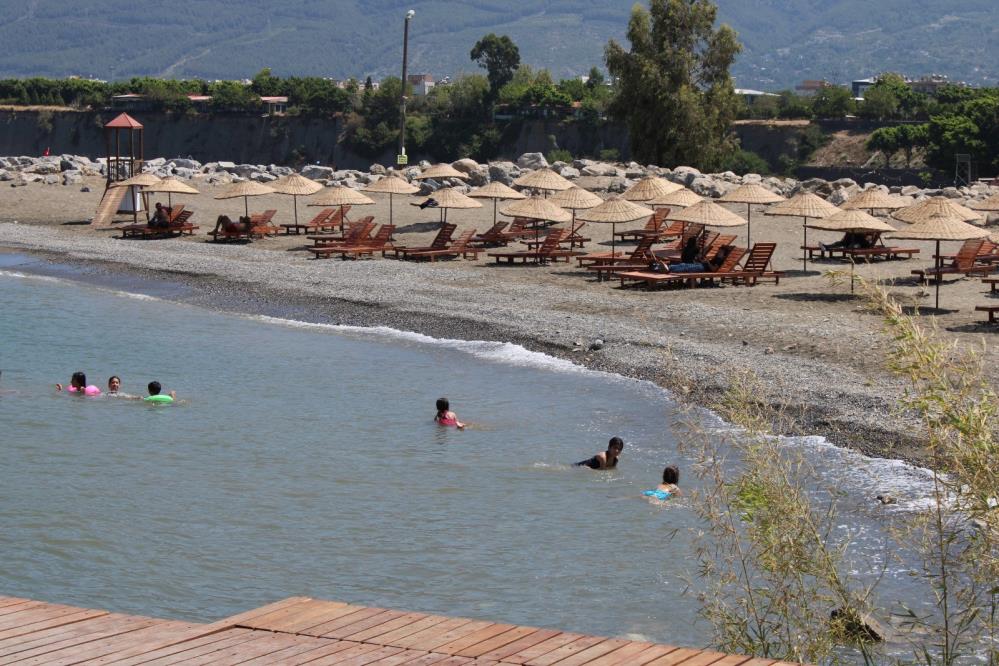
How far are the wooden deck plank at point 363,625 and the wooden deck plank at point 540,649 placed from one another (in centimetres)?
80

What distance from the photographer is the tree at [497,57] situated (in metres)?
102

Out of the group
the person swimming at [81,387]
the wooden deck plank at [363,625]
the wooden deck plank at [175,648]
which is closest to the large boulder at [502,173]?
A: the person swimming at [81,387]

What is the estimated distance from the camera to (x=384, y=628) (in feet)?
20.2

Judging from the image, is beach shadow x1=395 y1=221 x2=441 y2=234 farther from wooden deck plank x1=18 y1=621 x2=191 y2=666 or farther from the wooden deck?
wooden deck plank x1=18 y1=621 x2=191 y2=666

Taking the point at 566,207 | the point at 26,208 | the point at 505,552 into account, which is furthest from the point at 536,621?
the point at 26,208

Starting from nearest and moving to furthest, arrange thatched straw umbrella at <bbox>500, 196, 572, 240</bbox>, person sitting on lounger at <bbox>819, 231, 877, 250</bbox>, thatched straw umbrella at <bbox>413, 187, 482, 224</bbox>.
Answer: person sitting on lounger at <bbox>819, 231, 877, 250</bbox> < thatched straw umbrella at <bbox>500, 196, 572, 240</bbox> < thatched straw umbrella at <bbox>413, 187, 482, 224</bbox>

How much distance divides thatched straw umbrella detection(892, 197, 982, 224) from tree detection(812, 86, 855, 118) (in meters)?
68.5

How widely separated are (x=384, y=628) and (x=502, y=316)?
15.4 m

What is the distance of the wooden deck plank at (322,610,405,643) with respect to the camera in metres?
6.06

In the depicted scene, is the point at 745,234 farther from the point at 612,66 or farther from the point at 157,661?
the point at 157,661

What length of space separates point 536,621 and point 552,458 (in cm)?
438

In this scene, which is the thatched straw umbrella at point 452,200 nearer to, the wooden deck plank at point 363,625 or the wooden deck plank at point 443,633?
the wooden deck plank at point 363,625

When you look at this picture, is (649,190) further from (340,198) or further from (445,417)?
(445,417)

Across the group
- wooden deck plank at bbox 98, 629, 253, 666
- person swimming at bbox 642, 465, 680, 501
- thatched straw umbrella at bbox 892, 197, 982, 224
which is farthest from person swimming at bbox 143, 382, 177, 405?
thatched straw umbrella at bbox 892, 197, 982, 224
